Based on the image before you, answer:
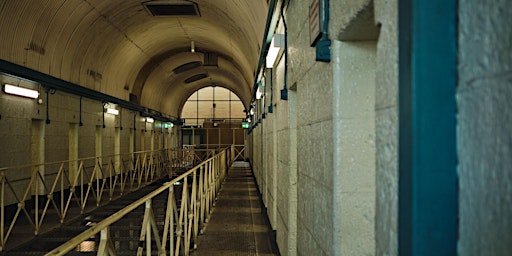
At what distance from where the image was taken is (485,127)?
1.05 metres

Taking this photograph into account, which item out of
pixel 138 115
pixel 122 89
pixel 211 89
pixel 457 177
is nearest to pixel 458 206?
pixel 457 177

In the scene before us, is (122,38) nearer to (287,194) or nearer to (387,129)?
A: (287,194)

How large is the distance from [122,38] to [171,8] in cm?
194

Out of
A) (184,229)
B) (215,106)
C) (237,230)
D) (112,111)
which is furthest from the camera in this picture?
(215,106)

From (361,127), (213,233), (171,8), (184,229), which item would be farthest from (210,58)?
(361,127)

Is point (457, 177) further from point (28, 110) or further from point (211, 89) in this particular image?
point (211, 89)

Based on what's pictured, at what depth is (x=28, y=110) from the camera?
344 inches

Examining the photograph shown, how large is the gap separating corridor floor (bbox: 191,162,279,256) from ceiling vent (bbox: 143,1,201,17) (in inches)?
192

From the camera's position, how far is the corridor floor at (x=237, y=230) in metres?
5.91

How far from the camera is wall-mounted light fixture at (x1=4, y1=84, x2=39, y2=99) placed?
7.79 meters

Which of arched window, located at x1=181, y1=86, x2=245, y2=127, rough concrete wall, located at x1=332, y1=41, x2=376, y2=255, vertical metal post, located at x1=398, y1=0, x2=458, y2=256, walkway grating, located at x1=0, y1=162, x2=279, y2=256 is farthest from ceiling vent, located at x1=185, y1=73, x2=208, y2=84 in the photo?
vertical metal post, located at x1=398, y1=0, x2=458, y2=256

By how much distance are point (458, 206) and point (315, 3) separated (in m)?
1.87

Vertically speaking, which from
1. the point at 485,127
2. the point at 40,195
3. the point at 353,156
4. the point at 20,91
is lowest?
the point at 40,195

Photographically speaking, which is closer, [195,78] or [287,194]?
[287,194]
